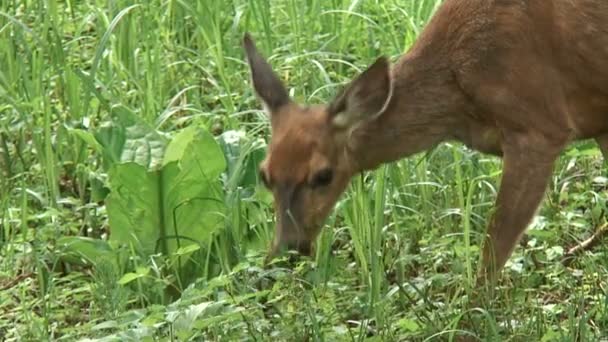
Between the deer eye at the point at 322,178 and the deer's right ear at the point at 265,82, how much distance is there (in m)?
0.37

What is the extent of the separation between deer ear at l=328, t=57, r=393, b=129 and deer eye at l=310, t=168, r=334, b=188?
0.62 ft

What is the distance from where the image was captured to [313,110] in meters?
6.91

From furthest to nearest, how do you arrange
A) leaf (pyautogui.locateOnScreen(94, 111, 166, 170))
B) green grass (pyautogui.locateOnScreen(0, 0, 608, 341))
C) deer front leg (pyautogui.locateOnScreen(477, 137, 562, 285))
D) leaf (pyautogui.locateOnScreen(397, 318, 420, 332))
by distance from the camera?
leaf (pyautogui.locateOnScreen(94, 111, 166, 170)), deer front leg (pyautogui.locateOnScreen(477, 137, 562, 285)), green grass (pyautogui.locateOnScreen(0, 0, 608, 341)), leaf (pyautogui.locateOnScreen(397, 318, 420, 332))

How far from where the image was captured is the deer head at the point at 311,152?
6.61 m

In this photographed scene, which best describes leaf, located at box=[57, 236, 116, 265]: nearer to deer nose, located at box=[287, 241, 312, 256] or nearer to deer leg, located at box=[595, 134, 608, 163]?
deer nose, located at box=[287, 241, 312, 256]

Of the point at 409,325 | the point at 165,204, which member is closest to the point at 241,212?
the point at 165,204

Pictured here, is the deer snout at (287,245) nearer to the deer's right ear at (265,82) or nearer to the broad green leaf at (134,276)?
the broad green leaf at (134,276)

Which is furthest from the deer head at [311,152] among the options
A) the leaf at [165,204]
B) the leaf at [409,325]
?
the leaf at [409,325]

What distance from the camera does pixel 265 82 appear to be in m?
7.00

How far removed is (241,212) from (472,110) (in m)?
0.99

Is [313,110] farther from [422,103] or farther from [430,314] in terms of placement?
[430,314]

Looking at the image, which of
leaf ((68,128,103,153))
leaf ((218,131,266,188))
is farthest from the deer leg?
leaf ((68,128,103,153))

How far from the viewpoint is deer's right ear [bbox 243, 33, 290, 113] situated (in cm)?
696

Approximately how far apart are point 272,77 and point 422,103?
593 mm
